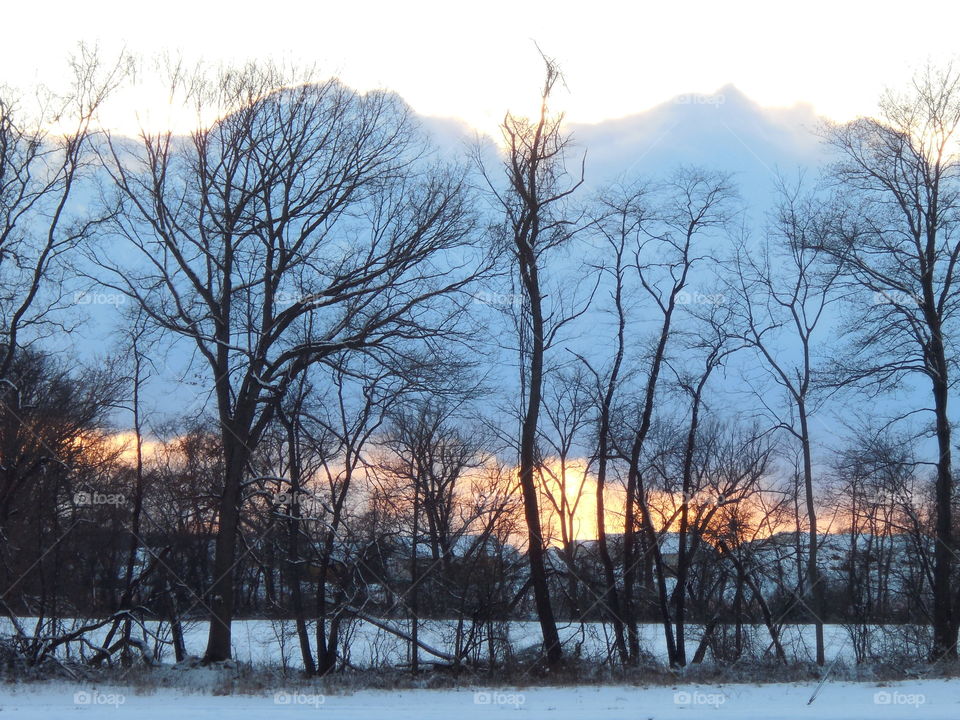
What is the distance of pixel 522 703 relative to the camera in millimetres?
12578

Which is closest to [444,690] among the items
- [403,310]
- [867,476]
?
[403,310]

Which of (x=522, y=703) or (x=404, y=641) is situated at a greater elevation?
(x=522, y=703)

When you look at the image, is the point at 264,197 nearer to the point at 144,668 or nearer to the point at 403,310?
the point at 403,310

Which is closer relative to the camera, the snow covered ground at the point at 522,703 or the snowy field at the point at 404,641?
the snow covered ground at the point at 522,703

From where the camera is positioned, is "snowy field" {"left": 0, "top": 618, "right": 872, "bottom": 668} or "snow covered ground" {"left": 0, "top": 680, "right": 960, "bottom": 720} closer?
"snow covered ground" {"left": 0, "top": 680, "right": 960, "bottom": 720}

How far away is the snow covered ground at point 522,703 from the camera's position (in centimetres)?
1069

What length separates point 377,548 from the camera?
70.8 ft

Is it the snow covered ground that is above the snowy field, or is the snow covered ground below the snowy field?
above

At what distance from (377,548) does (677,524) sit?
12.1 meters

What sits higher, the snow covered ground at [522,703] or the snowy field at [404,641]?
the snow covered ground at [522,703]

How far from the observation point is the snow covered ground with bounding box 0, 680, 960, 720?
35.1ft

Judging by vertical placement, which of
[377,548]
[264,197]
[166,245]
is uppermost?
[264,197]

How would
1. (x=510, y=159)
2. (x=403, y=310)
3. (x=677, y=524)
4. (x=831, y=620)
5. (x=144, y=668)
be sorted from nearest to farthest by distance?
1. (x=144, y=668)
2. (x=403, y=310)
3. (x=510, y=159)
4. (x=677, y=524)
5. (x=831, y=620)

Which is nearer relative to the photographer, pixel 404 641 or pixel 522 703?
pixel 522 703
